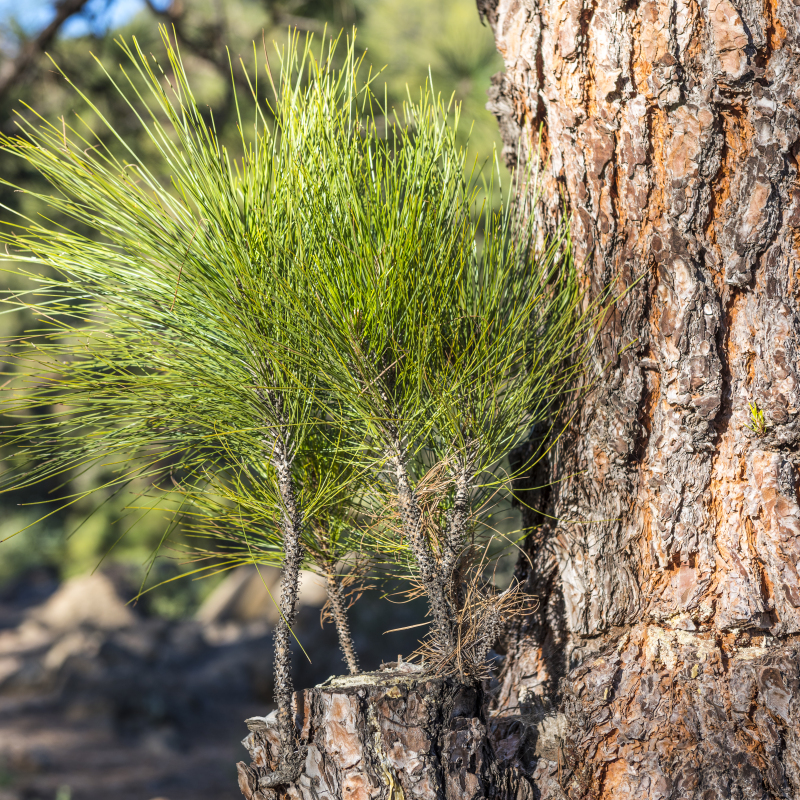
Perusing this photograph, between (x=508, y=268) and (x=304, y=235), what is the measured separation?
0.28 meters

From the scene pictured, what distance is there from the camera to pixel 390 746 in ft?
2.76

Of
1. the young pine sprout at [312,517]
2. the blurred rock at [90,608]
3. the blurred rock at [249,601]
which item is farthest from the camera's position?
the blurred rock at [249,601]

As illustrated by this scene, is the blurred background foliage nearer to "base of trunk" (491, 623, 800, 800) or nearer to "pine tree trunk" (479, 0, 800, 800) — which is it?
"pine tree trunk" (479, 0, 800, 800)

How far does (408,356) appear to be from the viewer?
2.67ft

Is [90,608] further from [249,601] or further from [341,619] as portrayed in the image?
[341,619]

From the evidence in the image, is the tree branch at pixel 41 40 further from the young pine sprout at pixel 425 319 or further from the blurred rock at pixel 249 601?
the blurred rock at pixel 249 601

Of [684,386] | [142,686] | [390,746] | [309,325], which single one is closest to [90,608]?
[142,686]

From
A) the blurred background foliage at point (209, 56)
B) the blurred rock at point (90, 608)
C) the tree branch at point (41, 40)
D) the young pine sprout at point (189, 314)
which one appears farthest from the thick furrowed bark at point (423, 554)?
the blurred rock at point (90, 608)

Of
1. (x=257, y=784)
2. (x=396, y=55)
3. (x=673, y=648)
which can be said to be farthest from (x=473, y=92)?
(x=257, y=784)

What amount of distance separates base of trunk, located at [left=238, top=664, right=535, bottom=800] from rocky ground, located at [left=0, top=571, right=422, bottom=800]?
3.04 meters

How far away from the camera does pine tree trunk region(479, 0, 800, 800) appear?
85cm

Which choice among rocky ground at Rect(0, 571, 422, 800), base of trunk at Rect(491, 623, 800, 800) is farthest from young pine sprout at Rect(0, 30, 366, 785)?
rocky ground at Rect(0, 571, 422, 800)

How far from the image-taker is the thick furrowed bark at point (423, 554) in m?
0.86

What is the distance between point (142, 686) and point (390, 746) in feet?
13.6
